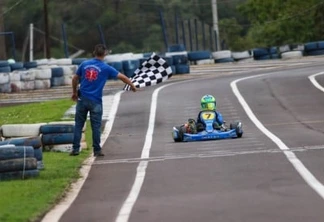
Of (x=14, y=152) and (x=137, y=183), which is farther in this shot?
(x=14, y=152)

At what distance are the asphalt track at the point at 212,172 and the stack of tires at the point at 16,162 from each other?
Result: 0.80m

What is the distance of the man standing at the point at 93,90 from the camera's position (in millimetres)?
17422

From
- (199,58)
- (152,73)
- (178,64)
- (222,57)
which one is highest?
(152,73)

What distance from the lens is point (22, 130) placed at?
61.2 ft

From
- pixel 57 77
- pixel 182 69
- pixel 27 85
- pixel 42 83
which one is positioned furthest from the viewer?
pixel 182 69

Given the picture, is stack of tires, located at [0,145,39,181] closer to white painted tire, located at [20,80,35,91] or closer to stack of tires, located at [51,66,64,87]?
white painted tire, located at [20,80,35,91]

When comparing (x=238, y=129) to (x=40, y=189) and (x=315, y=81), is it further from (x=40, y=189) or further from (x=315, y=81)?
(x=315, y=81)

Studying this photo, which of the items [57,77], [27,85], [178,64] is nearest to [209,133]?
[27,85]

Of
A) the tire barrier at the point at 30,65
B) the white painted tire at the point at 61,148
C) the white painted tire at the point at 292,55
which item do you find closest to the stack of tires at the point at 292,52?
the white painted tire at the point at 292,55

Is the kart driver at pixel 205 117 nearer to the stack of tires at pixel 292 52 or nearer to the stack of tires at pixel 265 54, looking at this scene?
the stack of tires at pixel 292 52

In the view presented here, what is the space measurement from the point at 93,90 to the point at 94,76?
23 centimetres

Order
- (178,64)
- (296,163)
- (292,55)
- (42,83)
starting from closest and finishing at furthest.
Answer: (296,163)
(42,83)
(178,64)
(292,55)

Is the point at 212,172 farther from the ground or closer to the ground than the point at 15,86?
farther from the ground

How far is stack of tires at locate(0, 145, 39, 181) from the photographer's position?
45.7 feet
